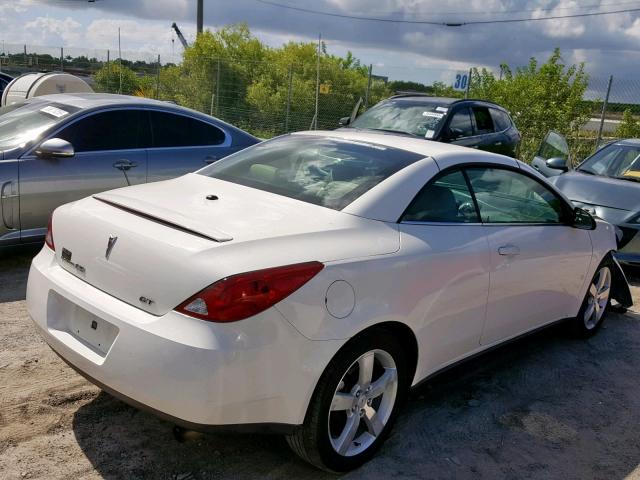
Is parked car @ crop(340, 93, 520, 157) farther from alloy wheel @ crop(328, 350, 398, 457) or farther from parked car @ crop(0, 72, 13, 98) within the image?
parked car @ crop(0, 72, 13, 98)

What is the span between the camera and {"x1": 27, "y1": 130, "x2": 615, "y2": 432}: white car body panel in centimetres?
248

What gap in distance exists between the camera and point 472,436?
136 inches

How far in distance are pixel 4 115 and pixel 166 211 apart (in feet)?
13.3

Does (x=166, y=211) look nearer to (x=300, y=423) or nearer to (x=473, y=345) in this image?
(x=300, y=423)

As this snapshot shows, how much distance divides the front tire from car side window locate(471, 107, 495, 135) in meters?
7.83

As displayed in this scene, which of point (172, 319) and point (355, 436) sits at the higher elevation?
point (172, 319)

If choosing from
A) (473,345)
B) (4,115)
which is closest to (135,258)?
(473,345)

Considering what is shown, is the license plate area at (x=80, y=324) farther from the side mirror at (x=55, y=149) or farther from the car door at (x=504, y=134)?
the car door at (x=504, y=134)

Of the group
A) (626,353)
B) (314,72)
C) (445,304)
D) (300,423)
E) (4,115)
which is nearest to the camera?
(300,423)

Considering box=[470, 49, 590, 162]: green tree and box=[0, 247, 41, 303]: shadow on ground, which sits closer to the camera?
box=[0, 247, 41, 303]: shadow on ground

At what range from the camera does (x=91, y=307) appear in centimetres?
276

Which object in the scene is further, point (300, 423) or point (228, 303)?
point (300, 423)

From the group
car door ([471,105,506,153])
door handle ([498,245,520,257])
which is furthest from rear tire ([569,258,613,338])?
car door ([471,105,506,153])

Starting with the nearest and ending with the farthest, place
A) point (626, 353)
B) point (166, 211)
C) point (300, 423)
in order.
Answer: point (300, 423)
point (166, 211)
point (626, 353)
